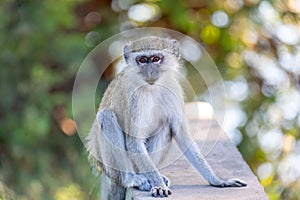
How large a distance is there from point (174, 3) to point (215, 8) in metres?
0.47

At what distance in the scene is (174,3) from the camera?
9.38 m

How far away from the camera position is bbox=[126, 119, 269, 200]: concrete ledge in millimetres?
5031

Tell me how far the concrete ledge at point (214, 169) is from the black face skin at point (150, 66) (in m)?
0.62

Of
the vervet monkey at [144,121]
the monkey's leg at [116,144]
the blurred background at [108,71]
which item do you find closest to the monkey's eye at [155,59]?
the vervet monkey at [144,121]

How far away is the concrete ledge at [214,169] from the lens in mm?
5031

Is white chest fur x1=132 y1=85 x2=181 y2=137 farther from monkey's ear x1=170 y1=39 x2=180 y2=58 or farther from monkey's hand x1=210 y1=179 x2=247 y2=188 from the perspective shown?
monkey's hand x1=210 y1=179 x2=247 y2=188

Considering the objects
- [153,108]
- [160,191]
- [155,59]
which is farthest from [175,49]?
[160,191]

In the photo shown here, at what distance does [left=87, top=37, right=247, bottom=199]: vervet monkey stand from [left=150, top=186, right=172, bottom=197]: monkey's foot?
143 millimetres

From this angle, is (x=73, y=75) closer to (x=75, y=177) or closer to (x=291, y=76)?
(x=75, y=177)

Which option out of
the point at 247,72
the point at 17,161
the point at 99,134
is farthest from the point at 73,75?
the point at 99,134

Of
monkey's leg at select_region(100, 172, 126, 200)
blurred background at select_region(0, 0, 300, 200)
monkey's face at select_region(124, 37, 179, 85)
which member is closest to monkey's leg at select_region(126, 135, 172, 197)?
monkey's leg at select_region(100, 172, 126, 200)

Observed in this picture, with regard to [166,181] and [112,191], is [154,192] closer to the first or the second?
[166,181]

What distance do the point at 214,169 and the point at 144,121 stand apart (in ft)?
2.00

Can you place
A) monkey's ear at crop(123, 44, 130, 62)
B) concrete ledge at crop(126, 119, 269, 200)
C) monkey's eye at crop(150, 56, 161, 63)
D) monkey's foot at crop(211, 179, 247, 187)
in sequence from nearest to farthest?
1. concrete ledge at crop(126, 119, 269, 200)
2. monkey's foot at crop(211, 179, 247, 187)
3. monkey's eye at crop(150, 56, 161, 63)
4. monkey's ear at crop(123, 44, 130, 62)
